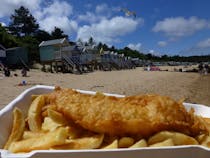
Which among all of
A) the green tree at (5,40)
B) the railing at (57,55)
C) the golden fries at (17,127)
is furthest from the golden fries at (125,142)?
the green tree at (5,40)

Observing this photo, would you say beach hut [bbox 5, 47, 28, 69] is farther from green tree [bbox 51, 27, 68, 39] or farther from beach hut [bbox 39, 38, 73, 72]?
green tree [bbox 51, 27, 68, 39]

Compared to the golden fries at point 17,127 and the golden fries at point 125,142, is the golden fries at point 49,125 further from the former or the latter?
the golden fries at point 125,142

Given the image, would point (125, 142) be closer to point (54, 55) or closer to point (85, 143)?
point (85, 143)

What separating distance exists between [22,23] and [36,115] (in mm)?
93136

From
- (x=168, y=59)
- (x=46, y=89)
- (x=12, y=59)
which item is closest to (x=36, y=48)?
(x=12, y=59)

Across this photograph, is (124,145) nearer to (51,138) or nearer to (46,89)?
(51,138)

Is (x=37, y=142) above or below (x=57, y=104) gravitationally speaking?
below

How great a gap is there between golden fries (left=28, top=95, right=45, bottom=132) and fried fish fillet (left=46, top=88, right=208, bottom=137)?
0.27 metres

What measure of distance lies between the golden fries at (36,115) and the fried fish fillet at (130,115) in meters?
0.27

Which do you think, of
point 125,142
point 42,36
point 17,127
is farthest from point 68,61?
point 125,142

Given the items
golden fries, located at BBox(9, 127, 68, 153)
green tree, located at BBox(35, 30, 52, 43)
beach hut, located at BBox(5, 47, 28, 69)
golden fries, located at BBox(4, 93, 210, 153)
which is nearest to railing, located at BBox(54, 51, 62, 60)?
beach hut, located at BBox(5, 47, 28, 69)

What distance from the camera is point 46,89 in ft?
9.75

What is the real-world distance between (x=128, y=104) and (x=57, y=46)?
165 feet

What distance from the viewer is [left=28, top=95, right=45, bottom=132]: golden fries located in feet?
8.14
